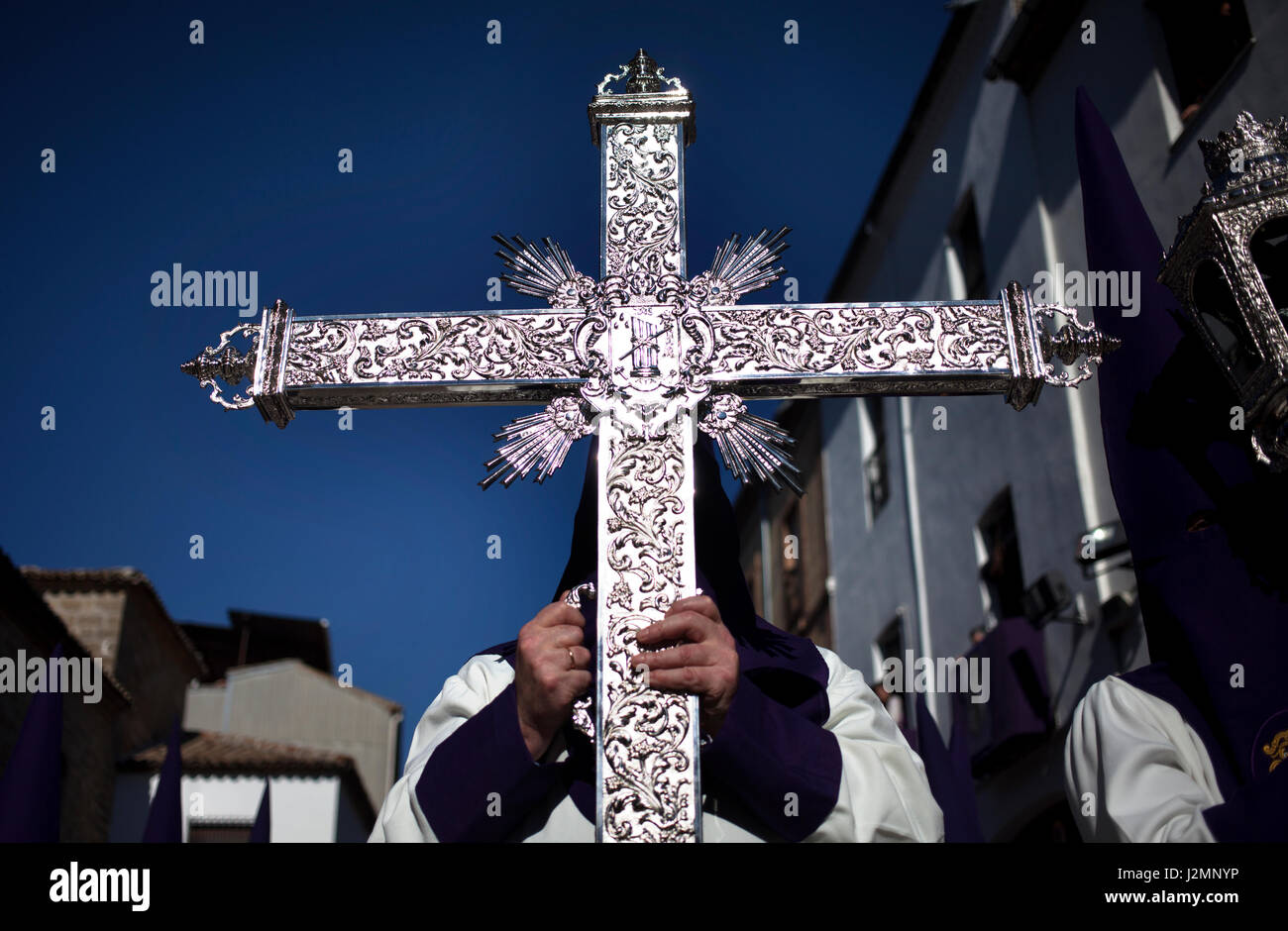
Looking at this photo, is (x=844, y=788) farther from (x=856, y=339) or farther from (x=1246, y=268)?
(x=1246, y=268)

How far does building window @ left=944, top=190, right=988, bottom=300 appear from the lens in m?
12.7

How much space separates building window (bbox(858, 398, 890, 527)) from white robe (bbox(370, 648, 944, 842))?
11991mm

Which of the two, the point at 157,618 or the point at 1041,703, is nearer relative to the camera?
the point at 1041,703

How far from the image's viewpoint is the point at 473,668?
3041mm

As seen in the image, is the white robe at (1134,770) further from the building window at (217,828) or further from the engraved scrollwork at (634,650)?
the building window at (217,828)

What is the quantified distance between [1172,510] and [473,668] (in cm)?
175

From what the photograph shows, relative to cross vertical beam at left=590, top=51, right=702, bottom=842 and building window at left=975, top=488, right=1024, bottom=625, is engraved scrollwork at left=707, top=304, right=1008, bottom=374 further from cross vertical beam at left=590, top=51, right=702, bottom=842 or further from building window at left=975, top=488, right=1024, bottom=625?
building window at left=975, top=488, right=1024, bottom=625

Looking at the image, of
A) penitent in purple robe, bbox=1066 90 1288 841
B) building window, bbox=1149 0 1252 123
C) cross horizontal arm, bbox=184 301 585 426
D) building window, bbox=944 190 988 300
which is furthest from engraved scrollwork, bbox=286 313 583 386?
building window, bbox=944 190 988 300

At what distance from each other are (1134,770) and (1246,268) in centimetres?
115

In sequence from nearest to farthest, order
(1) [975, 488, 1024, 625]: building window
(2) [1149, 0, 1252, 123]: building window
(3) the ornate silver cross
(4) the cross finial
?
(3) the ornate silver cross
(4) the cross finial
(2) [1149, 0, 1252, 123]: building window
(1) [975, 488, 1024, 625]: building window

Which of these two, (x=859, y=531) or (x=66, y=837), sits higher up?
(x=859, y=531)
